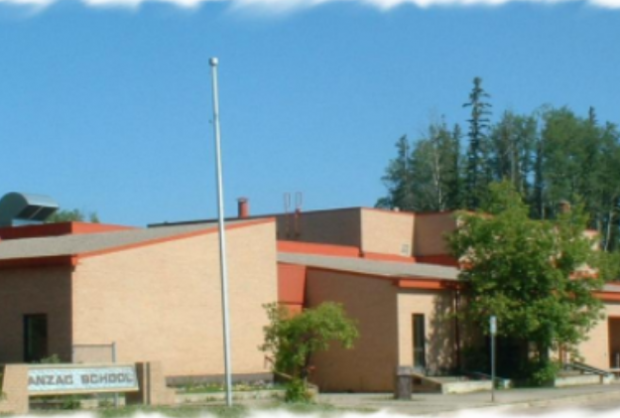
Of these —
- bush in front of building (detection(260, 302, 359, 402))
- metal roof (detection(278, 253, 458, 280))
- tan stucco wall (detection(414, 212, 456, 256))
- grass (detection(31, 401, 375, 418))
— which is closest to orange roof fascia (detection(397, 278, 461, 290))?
metal roof (detection(278, 253, 458, 280))

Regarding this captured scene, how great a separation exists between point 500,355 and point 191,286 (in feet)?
46.1

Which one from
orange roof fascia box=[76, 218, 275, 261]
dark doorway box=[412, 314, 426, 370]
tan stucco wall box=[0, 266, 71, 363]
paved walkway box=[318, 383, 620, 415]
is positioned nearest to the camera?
paved walkway box=[318, 383, 620, 415]

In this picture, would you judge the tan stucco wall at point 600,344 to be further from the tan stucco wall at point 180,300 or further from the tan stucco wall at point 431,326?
the tan stucco wall at point 180,300

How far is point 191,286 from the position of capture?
3859cm

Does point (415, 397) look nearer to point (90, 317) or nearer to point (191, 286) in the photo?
point (191, 286)

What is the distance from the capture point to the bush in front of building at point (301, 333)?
→ 38.2 meters

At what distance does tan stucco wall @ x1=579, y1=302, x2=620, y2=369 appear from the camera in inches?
2052

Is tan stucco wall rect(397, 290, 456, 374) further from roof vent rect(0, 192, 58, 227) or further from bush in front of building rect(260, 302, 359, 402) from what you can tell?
roof vent rect(0, 192, 58, 227)

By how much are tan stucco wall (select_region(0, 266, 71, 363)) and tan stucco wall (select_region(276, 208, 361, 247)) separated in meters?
24.0

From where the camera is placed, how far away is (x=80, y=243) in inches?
1550

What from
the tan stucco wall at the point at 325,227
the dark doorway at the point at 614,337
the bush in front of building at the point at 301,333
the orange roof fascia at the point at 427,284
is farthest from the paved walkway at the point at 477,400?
the tan stucco wall at the point at 325,227

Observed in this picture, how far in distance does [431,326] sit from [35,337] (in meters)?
14.6

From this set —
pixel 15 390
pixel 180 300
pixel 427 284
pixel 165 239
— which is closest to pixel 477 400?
pixel 427 284

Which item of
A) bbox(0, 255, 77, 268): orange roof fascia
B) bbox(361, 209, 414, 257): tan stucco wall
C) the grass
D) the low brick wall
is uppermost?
bbox(361, 209, 414, 257): tan stucco wall
